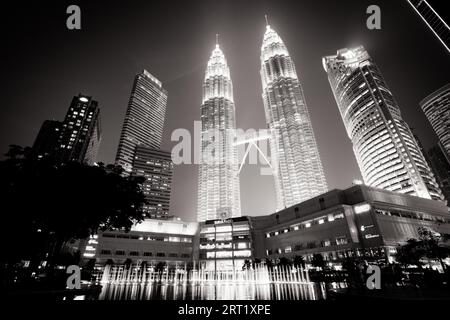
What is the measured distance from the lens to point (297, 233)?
3455 inches

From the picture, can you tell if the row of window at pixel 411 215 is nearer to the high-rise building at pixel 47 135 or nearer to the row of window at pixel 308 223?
the row of window at pixel 308 223

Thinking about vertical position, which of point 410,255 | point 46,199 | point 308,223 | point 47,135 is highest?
point 47,135

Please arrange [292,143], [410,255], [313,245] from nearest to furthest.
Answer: [410,255] < [313,245] < [292,143]

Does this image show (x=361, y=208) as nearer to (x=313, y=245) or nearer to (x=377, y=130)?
(x=313, y=245)

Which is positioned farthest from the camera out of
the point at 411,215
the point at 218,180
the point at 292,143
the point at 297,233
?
the point at 218,180

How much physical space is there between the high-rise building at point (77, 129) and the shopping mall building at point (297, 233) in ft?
185

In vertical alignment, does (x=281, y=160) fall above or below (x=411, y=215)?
above

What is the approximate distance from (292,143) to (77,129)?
138177mm

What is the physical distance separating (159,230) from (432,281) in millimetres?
102588

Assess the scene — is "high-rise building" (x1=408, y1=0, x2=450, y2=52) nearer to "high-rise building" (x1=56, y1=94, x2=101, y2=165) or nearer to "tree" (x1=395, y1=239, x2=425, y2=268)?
"tree" (x1=395, y1=239, x2=425, y2=268)

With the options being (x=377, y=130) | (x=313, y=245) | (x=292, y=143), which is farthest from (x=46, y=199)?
(x=377, y=130)

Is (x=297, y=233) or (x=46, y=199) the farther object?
(x=297, y=233)
